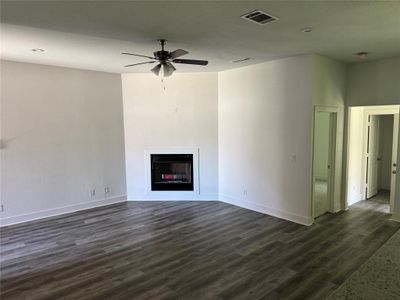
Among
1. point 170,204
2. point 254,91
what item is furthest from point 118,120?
point 254,91

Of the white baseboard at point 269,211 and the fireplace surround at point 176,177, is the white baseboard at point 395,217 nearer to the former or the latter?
the white baseboard at point 269,211

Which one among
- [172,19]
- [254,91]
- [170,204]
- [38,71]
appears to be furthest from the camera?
[170,204]

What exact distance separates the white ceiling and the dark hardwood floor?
3.01 m

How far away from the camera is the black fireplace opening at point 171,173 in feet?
21.8

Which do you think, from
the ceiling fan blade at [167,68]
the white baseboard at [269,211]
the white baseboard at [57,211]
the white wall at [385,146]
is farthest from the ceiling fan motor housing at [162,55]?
the white wall at [385,146]

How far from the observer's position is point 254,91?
5707 mm

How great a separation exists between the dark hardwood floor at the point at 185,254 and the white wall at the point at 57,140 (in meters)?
0.54

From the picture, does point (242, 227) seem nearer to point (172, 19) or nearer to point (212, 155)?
point (212, 155)

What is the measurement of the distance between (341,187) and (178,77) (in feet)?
14.4

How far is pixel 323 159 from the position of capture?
5430 millimetres

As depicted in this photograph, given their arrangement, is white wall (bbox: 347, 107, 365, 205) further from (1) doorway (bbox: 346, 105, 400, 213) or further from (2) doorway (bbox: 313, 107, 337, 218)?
(2) doorway (bbox: 313, 107, 337, 218)

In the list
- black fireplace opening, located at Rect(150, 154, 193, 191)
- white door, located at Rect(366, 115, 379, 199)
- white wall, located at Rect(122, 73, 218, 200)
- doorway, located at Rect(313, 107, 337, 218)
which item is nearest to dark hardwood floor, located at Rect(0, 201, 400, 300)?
doorway, located at Rect(313, 107, 337, 218)

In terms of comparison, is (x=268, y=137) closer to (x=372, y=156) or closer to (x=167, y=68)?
(x=167, y=68)

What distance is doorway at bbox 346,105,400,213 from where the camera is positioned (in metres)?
5.89
